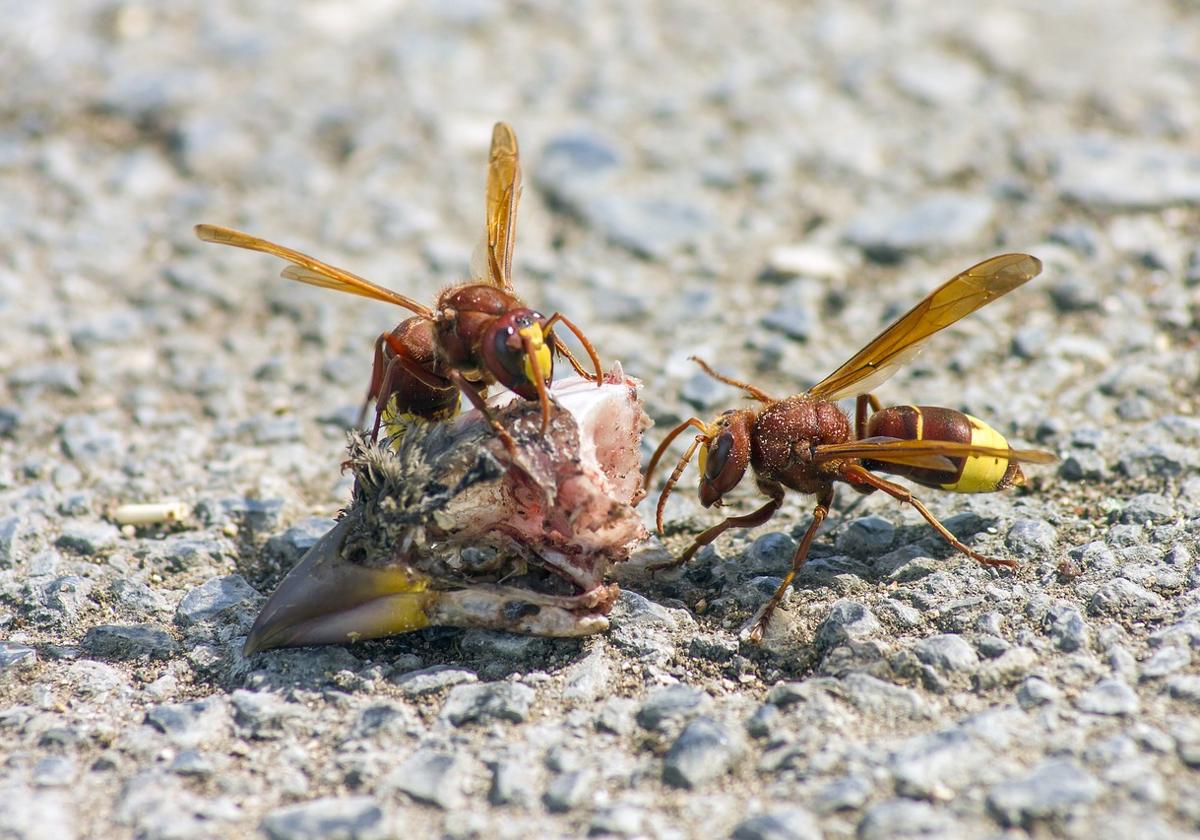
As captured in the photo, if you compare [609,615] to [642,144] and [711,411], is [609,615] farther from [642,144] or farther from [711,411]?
[642,144]

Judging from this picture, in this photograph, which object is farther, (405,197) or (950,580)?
(405,197)

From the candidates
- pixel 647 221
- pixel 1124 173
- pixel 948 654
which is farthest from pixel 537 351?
pixel 1124 173

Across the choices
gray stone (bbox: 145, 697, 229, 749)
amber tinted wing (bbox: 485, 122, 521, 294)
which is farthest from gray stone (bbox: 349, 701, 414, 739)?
amber tinted wing (bbox: 485, 122, 521, 294)

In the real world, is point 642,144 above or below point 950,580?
above

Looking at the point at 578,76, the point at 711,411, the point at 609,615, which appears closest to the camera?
the point at 609,615

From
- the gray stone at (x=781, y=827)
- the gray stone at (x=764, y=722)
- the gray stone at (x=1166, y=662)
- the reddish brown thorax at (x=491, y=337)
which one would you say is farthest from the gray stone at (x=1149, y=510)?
the reddish brown thorax at (x=491, y=337)

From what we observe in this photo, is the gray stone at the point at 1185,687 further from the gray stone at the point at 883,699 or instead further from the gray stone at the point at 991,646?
the gray stone at the point at 883,699

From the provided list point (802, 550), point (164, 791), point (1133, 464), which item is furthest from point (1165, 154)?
point (164, 791)

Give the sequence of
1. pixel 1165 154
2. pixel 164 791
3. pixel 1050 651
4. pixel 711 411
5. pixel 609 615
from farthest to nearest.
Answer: pixel 1165 154 < pixel 711 411 < pixel 609 615 < pixel 1050 651 < pixel 164 791
